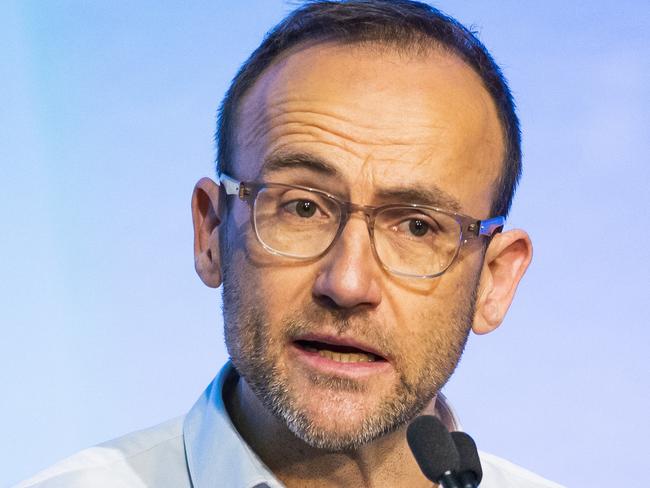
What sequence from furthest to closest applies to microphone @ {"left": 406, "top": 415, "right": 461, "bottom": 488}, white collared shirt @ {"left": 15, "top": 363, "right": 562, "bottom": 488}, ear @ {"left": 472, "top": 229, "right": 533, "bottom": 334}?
ear @ {"left": 472, "top": 229, "right": 533, "bottom": 334} < white collared shirt @ {"left": 15, "top": 363, "right": 562, "bottom": 488} < microphone @ {"left": 406, "top": 415, "right": 461, "bottom": 488}

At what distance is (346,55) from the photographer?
2.39 metres

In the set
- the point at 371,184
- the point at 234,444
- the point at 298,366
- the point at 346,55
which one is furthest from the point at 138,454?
the point at 346,55

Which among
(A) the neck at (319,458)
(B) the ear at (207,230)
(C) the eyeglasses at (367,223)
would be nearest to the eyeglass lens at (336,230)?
(C) the eyeglasses at (367,223)

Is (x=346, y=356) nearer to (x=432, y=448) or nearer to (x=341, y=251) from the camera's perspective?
(x=341, y=251)

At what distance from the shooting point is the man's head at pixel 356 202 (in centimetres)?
215

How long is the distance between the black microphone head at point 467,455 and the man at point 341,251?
0.53 m

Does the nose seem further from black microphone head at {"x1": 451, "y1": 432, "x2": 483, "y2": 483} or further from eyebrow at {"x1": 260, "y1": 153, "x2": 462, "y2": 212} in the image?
black microphone head at {"x1": 451, "y1": 432, "x2": 483, "y2": 483}

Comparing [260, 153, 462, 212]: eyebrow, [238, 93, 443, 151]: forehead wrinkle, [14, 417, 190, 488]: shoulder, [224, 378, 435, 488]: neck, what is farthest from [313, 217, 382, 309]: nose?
[14, 417, 190, 488]: shoulder

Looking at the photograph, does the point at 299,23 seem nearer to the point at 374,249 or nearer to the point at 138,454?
the point at 374,249

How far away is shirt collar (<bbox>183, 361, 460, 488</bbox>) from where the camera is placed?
7.59ft

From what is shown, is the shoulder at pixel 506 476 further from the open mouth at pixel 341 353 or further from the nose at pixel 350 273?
the nose at pixel 350 273

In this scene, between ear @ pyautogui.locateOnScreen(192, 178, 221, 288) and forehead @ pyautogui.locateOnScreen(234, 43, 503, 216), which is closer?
forehead @ pyautogui.locateOnScreen(234, 43, 503, 216)

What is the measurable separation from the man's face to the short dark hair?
0.06 metres

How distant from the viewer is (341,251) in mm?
2162
